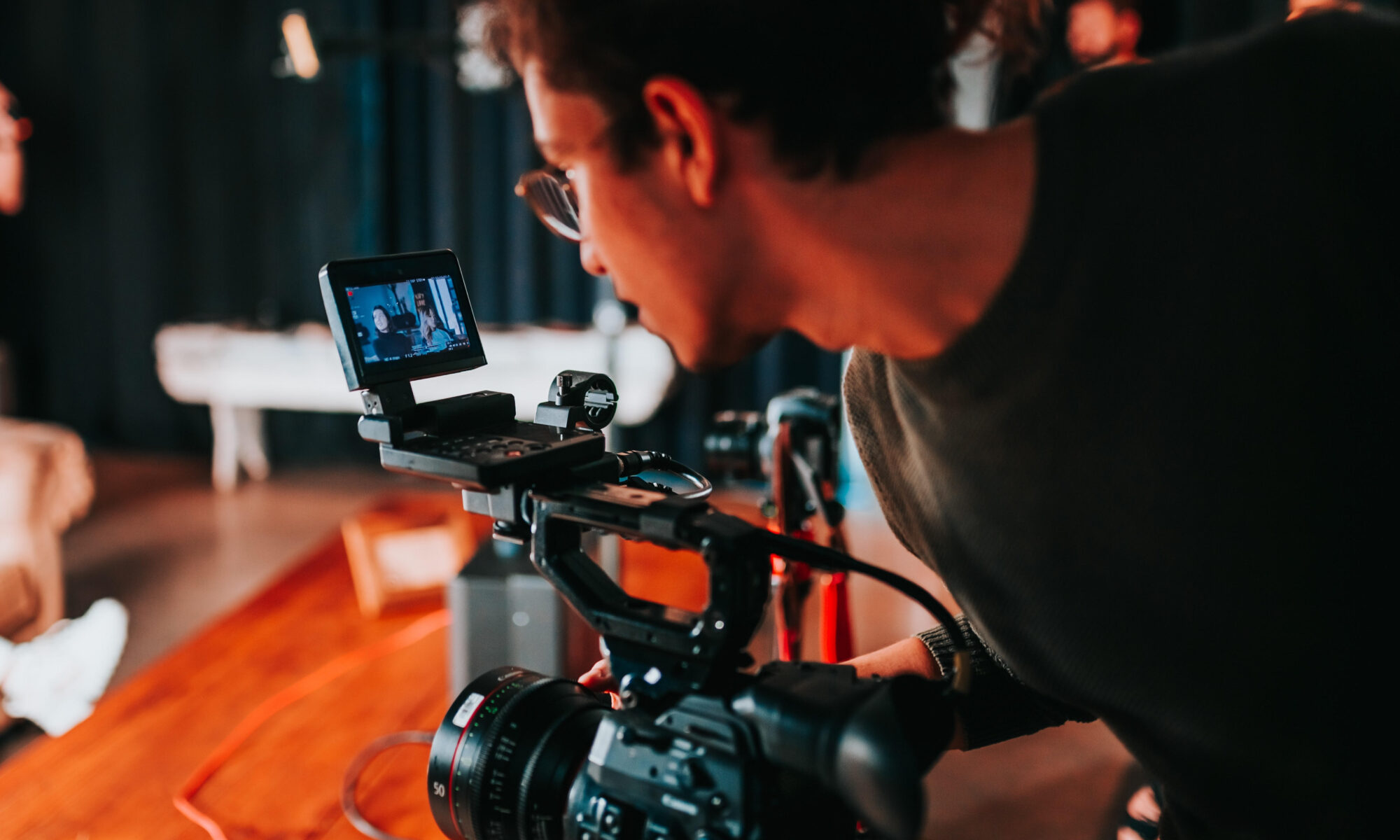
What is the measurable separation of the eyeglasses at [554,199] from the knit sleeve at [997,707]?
383 millimetres

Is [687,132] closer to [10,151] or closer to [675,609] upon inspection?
[675,609]

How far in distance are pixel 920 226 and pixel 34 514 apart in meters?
2.21

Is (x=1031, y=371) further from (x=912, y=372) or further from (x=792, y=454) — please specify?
(x=792, y=454)

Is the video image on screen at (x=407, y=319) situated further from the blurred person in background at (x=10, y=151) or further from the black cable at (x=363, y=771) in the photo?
the blurred person in background at (x=10, y=151)

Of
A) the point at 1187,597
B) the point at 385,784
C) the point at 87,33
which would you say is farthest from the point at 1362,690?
the point at 87,33

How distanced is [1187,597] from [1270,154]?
0.68 feet

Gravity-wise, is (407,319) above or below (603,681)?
above

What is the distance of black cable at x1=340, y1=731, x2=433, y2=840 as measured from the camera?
930 mm

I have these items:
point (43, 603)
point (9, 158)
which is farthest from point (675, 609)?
point (9, 158)

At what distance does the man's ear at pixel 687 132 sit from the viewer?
1.52ft

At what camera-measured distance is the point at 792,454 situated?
1.04 metres

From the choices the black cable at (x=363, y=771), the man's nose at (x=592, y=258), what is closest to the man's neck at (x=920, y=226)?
the man's nose at (x=592, y=258)

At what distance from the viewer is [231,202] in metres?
4.35

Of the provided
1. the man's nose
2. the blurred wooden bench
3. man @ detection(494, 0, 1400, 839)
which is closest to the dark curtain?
the blurred wooden bench
